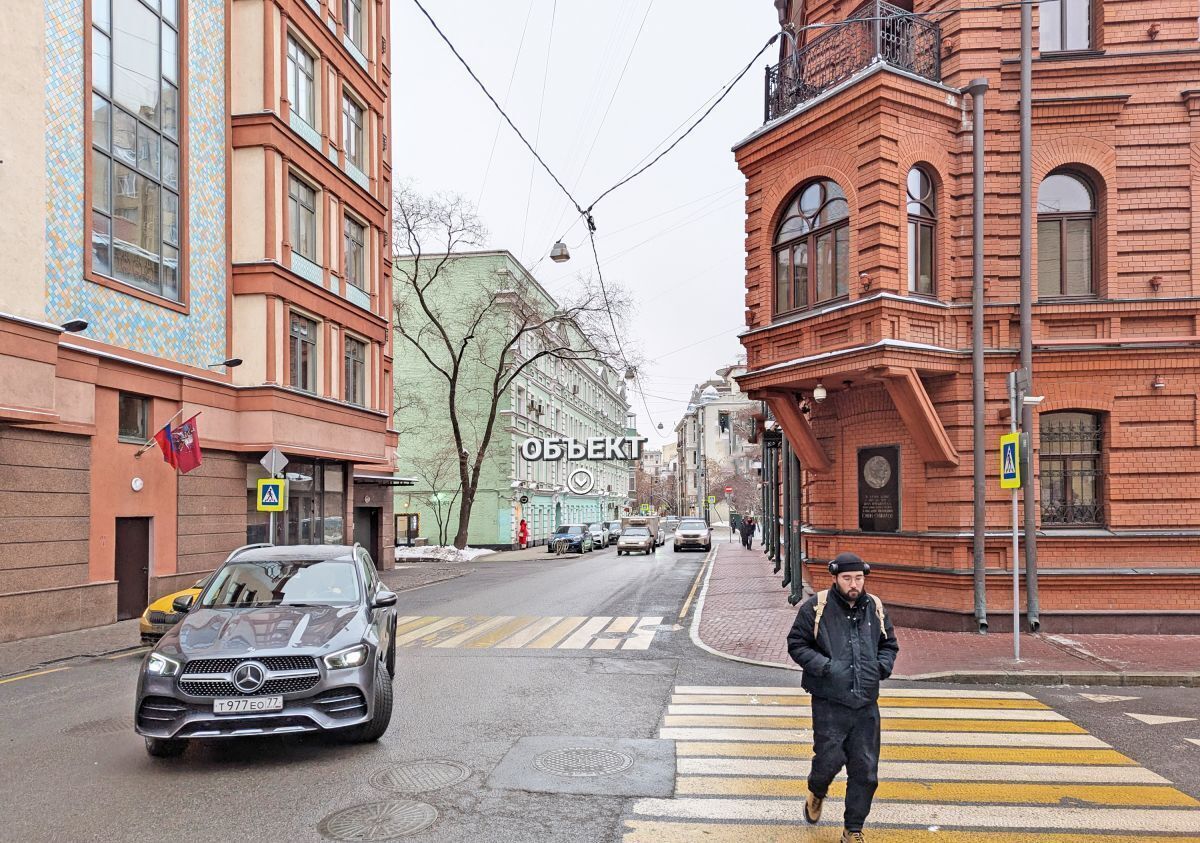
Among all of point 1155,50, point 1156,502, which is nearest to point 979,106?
point 1155,50

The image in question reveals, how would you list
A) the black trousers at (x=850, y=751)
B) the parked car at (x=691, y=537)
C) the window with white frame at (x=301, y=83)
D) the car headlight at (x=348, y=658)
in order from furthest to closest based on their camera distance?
the parked car at (x=691, y=537) < the window with white frame at (x=301, y=83) < the car headlight at (x=348, y=658) < the black trousers at (x=850, y=751)

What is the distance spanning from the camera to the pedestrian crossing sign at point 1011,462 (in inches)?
441

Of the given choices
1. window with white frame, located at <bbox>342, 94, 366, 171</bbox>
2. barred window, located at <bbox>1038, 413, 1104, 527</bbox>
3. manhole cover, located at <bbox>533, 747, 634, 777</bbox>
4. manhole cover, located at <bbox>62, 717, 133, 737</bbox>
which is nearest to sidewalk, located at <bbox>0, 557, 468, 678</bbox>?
manhole cover, located at <bbox>62, 717, 133, 737</bbox>

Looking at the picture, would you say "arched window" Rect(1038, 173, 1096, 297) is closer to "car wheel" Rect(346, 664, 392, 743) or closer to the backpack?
the backpack

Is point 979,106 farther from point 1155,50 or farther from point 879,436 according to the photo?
point 879,436

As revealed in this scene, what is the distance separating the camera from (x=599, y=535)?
53781 millimetres

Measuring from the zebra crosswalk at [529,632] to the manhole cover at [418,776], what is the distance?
6102mm

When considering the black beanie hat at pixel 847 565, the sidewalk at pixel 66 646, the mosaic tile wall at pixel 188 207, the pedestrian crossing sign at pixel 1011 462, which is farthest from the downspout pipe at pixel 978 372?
the mosaic tile wall at pixel 188 207

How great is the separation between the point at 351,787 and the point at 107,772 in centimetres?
201

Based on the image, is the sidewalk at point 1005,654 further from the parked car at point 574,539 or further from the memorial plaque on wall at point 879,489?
the parked car at point 574,539

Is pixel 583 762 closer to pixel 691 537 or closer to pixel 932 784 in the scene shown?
pixel 932 784

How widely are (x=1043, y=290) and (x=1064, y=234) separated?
93cm

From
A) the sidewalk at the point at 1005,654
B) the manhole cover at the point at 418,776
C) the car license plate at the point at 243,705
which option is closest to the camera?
the manhole cover at the point at 418,776

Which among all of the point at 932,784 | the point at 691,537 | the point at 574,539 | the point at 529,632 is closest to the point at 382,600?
the point at 932,784
